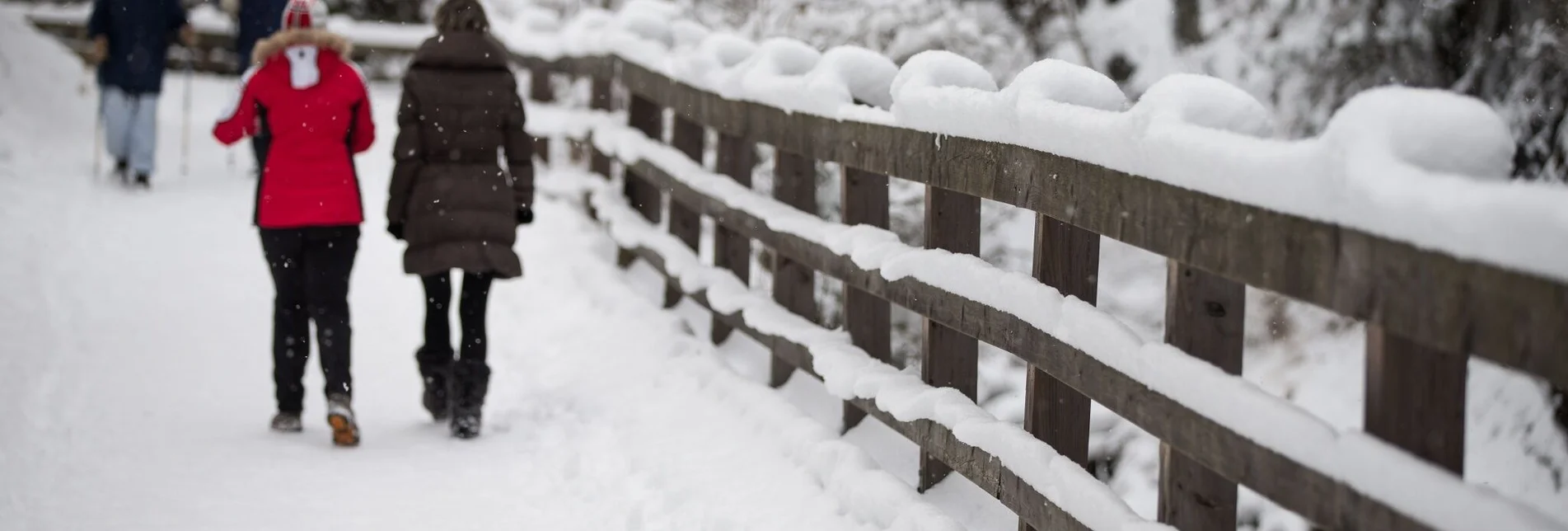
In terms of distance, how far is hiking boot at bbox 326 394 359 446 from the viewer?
6355 millimetres

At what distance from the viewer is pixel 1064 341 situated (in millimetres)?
3975

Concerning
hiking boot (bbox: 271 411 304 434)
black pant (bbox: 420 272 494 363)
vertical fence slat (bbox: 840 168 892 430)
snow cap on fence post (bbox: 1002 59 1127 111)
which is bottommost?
hiking boot (bbox: 271 411 304 434)

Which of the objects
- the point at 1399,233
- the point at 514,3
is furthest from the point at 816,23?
the point at 1399,233

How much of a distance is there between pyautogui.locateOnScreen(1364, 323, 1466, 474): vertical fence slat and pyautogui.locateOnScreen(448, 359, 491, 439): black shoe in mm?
4387

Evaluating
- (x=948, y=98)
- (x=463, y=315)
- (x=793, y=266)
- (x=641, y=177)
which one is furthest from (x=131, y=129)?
(x=948, y=98)

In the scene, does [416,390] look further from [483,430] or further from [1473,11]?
[1473,11]

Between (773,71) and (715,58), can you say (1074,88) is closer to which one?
(773,71)

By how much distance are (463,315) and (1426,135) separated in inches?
185

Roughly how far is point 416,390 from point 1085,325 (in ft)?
14.6

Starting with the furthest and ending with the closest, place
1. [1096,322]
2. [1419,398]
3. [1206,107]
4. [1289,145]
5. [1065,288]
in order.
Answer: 1. [1065,288]
2. [1096,322]
3. [1206,107]
4. [1289,145]
5. [1419,398]

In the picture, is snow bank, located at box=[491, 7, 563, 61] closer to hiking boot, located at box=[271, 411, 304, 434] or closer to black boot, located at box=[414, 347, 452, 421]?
black boot, located at box=[414, 347, 452, 421]

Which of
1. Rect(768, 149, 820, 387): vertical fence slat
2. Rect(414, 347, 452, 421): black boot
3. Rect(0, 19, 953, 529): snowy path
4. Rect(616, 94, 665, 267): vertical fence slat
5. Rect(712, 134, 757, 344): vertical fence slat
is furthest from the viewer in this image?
Rect(616, 94, 665, 267): vertical fence slat

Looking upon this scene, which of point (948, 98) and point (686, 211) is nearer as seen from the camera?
point (948, 98)

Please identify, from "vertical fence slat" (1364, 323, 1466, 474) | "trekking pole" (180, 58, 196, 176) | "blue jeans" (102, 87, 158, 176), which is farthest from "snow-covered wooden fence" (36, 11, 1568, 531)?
"trekking pole" (180, 58, 196, 176)
